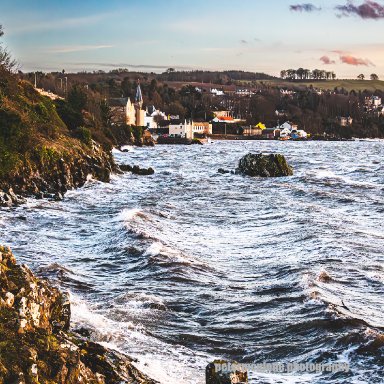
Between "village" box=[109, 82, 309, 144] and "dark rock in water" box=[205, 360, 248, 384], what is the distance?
110 metres

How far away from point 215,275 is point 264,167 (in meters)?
34.5

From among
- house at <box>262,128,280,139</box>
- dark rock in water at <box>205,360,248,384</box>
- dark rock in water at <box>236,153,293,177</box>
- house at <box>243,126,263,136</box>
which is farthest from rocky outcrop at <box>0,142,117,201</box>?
house at <box>243,126,263,136</box>

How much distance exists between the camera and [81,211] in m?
27.6

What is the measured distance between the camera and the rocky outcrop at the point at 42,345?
7.43m

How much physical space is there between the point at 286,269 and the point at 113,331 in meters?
6.83

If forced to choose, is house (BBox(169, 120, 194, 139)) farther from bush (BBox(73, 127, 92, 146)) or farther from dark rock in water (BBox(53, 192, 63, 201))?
dark rock in water (BBox(53, 192, 63, 201))

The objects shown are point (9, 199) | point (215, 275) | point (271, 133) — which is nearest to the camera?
point (215, 275)

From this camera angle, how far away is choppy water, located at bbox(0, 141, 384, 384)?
37.8 ft

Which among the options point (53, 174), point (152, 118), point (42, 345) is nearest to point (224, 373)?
point (42, 345)

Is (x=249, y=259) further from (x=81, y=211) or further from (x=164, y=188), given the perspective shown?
(x=164, y=188)

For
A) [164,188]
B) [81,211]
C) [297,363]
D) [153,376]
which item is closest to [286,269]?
[297,363]

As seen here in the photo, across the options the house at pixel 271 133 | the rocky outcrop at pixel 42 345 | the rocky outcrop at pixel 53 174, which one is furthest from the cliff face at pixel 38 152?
the house at pixel 271 133

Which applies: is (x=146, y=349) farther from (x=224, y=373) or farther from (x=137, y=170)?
(x=137, y=170)

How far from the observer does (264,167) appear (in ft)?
167
